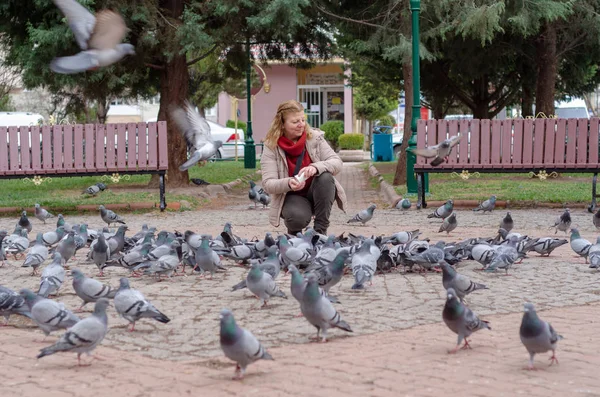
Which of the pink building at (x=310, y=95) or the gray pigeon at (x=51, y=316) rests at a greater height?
the pink building at (x=310, y=95)

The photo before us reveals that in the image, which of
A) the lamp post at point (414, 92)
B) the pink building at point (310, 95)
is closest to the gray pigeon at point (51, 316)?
the lamp post at point (414, 92)

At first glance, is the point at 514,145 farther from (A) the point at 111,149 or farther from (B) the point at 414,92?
(A) the point at 111,149

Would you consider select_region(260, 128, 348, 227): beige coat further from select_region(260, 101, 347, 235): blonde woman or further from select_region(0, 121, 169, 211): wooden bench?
select_region(0, 121, 169, 211): wooden bench

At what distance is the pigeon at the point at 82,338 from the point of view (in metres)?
4.93

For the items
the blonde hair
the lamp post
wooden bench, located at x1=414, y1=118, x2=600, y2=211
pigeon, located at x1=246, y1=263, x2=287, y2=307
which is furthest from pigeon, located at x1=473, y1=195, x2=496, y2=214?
pigeon, located at x1=246, y1=263, x2=287, y2=307

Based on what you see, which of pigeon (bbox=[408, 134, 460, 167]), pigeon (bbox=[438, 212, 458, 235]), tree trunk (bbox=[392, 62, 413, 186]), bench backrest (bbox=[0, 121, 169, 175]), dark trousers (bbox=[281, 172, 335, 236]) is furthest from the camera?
tree trunk (bbox=[392, 62, 413, 186])

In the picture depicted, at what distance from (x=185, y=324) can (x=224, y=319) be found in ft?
5.44

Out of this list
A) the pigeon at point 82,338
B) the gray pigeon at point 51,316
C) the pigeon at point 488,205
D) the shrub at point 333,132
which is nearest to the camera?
the pigeon at point 82,338

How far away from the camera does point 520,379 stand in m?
4.70

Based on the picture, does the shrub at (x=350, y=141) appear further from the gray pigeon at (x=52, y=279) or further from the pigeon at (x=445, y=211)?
the gray pigeon at (x=52, y=279)

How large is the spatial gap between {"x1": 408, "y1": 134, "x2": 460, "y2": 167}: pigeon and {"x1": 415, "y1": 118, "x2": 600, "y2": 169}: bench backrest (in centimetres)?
44

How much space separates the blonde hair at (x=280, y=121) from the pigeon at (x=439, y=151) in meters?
5.32

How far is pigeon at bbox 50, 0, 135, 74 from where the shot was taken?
9141mm

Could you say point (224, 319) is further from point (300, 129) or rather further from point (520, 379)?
point (300, 129)
